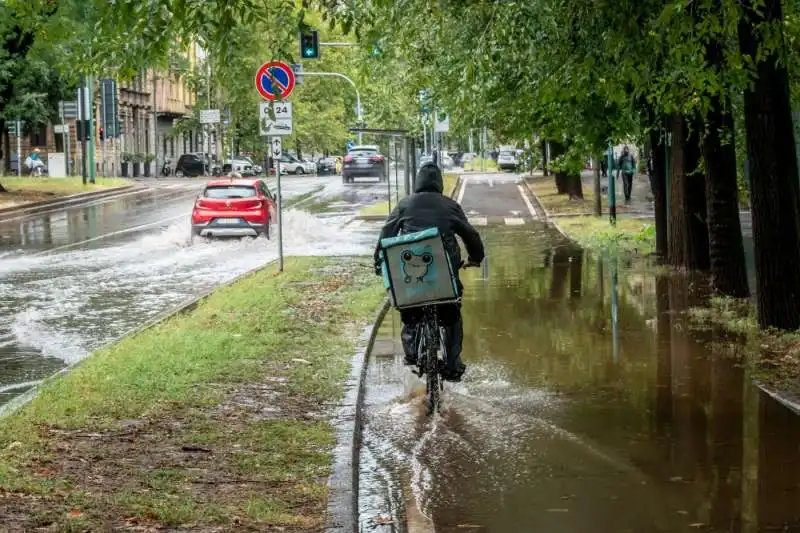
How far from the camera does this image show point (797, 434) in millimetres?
8945

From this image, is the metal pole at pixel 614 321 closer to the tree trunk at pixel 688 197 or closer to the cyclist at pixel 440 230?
the tree trunk at pixel 688 197

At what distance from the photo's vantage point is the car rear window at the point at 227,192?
1198 inches

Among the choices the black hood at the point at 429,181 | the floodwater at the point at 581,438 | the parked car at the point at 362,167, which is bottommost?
the floodwater at the point at 581,438

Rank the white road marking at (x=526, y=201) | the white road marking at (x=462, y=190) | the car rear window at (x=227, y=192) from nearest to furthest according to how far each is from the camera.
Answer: the car rear window at (x=227, y=192), the white road marking at (x=526, y=201), the white road marking at (x=462, y=190)

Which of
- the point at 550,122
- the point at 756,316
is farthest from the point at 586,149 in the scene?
the point at 756,316

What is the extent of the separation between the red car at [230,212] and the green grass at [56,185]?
72.1 feet

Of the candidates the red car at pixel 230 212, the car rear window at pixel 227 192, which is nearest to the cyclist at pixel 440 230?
the red car at pixel 230 212

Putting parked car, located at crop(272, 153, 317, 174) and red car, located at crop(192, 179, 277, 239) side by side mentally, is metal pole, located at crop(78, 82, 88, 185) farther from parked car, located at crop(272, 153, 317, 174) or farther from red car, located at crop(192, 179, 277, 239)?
parked car, located at crop(272, 153, 317, 174)

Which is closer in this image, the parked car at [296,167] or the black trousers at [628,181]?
the black trousers at [628,181]

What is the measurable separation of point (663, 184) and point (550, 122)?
3658mm

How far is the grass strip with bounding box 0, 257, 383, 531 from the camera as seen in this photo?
6.63 metres

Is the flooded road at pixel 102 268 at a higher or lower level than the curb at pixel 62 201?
lower

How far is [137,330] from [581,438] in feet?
22.9

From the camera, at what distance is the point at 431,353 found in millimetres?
9820
